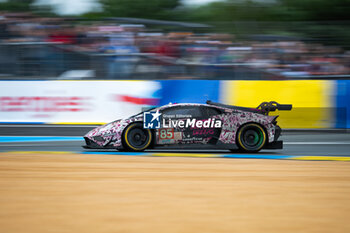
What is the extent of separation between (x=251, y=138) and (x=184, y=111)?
4.80ft

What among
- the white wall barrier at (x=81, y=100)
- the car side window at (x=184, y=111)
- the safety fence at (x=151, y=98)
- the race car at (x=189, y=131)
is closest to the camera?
the race car at (x=189, y=131)

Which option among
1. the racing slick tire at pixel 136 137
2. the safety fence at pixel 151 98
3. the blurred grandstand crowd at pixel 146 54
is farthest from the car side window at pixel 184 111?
the blurred grandstand crowd at pixel 146 54

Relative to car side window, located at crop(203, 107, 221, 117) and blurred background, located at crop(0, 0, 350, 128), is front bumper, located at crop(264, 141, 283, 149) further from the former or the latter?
blurred background, located at crop(0, 0, 350, 128)

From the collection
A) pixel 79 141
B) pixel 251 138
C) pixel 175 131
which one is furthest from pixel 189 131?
pixel 79 141

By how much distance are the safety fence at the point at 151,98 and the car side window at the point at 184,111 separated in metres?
4.50

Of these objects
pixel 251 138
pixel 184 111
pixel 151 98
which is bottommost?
pixel 251 138

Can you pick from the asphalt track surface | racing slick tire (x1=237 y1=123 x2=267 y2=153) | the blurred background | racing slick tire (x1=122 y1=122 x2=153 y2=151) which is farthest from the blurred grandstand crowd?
racing slick tire (x1=122 y1=122 x2=153 y2=151)

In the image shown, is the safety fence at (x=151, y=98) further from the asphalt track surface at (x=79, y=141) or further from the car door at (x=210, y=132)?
the car door at (x=210, y=132)

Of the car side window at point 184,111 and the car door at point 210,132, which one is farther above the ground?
the car side window at point 184,111

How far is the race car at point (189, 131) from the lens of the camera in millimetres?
9953

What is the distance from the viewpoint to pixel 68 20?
16.5 meters

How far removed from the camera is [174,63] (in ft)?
49.9

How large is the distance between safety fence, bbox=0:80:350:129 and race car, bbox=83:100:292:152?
4480 millimetres

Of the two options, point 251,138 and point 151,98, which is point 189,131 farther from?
point 151,98
